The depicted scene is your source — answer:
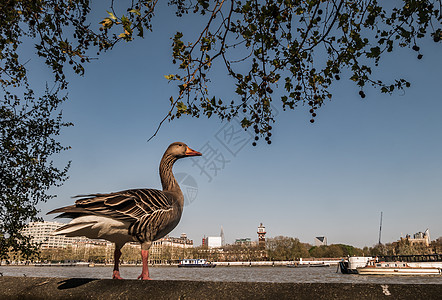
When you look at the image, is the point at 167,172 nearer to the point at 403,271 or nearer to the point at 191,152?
the point at 191,152

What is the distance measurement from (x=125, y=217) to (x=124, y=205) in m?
0.13

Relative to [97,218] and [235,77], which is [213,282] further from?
[235,77]

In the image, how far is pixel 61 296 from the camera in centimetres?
258

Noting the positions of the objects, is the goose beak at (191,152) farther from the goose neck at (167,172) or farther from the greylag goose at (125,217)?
the greylag goose at (125,217)

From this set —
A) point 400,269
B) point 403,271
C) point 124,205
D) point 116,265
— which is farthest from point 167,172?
point 403,271

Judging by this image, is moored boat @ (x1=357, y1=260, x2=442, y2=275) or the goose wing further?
moored boat @ (x1=357, y1=260, x2=442, y2=275)

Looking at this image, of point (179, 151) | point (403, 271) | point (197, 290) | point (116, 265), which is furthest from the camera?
point (403, 271)

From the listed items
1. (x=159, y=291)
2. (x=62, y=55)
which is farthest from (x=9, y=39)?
(x=159, y=291)

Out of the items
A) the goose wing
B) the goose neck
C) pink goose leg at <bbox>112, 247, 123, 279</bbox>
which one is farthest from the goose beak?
pink goose leg at <bbox>112, 247, 123, 279</bbox>

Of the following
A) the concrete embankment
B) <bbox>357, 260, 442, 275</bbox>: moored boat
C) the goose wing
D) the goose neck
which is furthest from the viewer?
<bbox>357, 260, 442, 275</bbox>: moored boat

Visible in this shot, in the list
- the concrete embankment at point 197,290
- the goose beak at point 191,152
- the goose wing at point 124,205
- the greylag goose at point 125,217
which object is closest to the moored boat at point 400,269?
the goose beak at point 191,152

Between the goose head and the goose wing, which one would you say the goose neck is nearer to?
the goose head

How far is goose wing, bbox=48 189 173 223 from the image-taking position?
321 cm

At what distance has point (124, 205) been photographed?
137 inches
